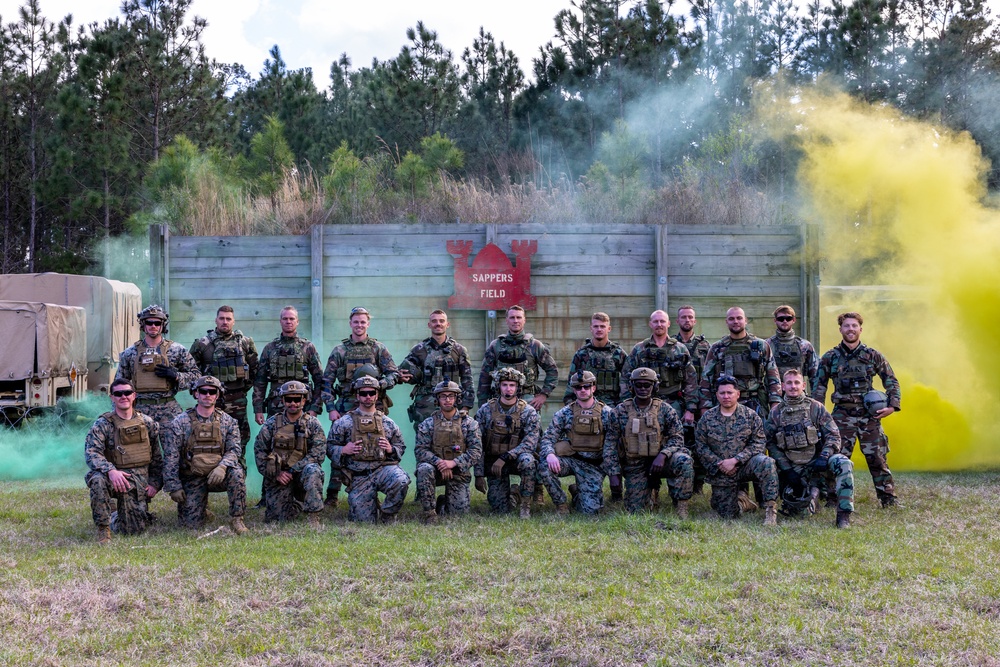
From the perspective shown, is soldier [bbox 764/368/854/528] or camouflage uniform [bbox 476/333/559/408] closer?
soldier [bbox 764/368/854/528]

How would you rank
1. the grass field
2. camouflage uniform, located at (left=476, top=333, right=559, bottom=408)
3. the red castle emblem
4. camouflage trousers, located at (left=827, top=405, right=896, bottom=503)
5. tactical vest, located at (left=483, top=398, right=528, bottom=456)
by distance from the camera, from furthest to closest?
1. the red castle emblem
2. camouflage uniform, located at (left=476, top=333, right=559, bottom=408)
3. tactical vest, located at (left=483, top=398, right=528, bottom=456)
4. camouflage trousers, located at (left=827, top=405, right=896, bottom=503)
5. the grass field


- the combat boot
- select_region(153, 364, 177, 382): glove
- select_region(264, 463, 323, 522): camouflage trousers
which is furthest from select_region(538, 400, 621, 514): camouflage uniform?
select_region(153, 364, 177, 382): glove

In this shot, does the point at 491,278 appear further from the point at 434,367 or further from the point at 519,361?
the point at 434,367

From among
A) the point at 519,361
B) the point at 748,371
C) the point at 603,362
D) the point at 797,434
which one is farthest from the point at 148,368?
the point at 797,434

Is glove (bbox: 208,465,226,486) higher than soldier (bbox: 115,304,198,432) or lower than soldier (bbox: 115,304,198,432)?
lower

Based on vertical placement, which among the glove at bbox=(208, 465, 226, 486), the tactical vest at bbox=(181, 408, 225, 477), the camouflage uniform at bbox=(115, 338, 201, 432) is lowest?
the glove at bbox=(208, 465, 226, 486)

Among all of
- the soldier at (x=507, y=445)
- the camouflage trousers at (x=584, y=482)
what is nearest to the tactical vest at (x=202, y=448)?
the soldier at (x=507, y=445)

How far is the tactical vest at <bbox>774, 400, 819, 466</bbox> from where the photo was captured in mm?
9250

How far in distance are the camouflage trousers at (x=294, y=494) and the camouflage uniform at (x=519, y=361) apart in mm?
2261

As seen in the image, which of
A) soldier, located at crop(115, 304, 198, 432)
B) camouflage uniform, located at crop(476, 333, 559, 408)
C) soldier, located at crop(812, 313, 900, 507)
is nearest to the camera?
soldier, located at crop(812, 313, 900, 507)

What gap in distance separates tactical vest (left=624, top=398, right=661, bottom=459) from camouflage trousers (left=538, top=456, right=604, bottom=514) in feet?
1.23

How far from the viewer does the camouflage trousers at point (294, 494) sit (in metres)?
Result: 8.88

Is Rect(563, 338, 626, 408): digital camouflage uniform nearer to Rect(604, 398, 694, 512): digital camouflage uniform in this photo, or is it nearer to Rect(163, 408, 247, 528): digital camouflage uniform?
Rect(604, 398, 694, 512): digital camouflage uniform

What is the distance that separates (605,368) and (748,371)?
1.48m
